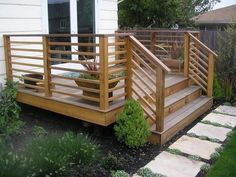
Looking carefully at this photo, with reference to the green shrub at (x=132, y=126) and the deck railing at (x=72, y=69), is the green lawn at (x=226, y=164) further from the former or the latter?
the deck railing at (x=72, y=69)

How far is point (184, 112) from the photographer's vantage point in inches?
221

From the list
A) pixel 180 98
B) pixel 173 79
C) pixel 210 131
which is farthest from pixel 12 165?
pixel 173 79

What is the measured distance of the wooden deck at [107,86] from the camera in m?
4.32

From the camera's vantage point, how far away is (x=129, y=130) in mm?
4176

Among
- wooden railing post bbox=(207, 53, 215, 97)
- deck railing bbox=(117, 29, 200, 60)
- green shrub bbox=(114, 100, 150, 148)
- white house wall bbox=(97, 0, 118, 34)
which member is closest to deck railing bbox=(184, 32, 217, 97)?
wooden railing post bbox=(207, 53, 215, 97)

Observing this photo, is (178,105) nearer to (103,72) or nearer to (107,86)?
(107,86)

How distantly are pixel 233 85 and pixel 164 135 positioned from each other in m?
3.35

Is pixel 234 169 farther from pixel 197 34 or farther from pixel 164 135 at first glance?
pixel 197 34

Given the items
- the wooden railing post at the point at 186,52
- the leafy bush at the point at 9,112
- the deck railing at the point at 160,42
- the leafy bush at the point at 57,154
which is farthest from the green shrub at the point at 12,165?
the deck railing at the point at 160,42

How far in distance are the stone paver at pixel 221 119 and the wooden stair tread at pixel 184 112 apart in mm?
284

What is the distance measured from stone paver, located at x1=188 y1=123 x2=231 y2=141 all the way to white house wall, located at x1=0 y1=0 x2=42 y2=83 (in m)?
3.37

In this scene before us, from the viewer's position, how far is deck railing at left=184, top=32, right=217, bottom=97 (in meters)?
6.59

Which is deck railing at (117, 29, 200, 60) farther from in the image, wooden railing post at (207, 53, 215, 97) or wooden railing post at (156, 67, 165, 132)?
wooden railing post at (156, 67, 165, 132)

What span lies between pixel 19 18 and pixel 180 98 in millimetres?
3255
